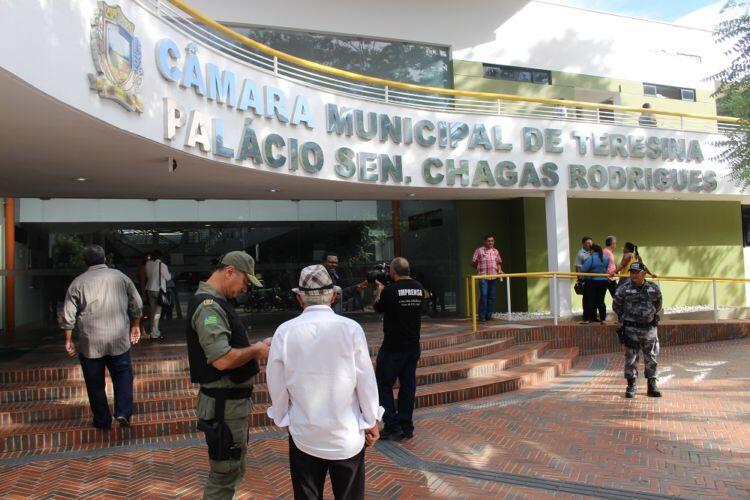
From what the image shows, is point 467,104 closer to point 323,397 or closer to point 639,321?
point 639,321

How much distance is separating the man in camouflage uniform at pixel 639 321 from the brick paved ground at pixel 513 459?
0.37m

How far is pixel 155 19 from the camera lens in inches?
272

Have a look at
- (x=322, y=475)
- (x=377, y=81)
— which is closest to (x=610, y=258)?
(x=377, y=81)

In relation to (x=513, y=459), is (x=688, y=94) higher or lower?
higher

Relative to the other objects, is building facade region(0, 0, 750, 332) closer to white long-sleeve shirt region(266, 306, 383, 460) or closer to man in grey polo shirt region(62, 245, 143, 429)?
man in grey polo shirt region(62, 245, 143, 429)

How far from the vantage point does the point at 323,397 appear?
2684mm

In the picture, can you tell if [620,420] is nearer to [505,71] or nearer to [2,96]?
[2,96]

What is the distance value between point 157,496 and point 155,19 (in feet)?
17.9

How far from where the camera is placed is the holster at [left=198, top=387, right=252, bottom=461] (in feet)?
10.1

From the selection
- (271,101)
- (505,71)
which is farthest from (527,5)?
(271,101)

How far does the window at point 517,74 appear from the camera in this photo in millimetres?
14234

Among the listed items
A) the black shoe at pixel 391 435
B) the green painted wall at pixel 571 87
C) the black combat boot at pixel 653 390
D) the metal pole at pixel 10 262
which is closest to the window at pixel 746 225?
the green painted wall at pixel 571 87

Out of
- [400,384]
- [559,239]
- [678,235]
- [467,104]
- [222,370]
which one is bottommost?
[400,384]

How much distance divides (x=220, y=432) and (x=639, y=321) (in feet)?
19.0
